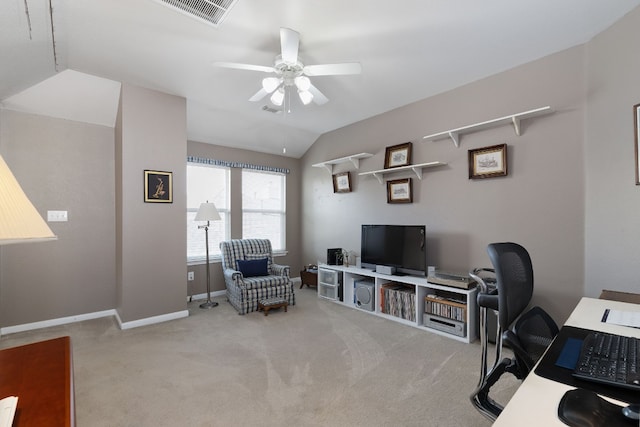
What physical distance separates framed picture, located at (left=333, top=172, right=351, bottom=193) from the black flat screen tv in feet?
2.67

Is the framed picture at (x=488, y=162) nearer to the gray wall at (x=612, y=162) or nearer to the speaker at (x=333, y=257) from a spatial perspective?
the gray wall at (x=612, y=162)

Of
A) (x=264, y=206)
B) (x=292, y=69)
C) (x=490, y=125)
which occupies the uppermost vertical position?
(x=292, y=69)

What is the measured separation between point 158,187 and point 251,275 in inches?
66.9

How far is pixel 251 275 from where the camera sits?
4254mm

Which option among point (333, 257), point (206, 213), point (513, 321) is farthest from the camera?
point (333, 257)

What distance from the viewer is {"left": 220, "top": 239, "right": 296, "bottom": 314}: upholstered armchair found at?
384 centimetres

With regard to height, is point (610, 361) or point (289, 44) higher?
point (289, 44)

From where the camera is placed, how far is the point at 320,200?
526cm

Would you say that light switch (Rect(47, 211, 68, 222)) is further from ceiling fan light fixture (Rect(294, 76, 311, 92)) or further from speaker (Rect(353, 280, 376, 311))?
speaker (Rect(353, 280, 376, 311))

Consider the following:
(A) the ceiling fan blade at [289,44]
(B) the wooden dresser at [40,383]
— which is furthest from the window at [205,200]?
(B) the wooden dresser at [40,383]

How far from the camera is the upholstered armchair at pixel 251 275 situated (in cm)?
384

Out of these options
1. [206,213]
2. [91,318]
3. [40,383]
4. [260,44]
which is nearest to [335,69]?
[260,44]

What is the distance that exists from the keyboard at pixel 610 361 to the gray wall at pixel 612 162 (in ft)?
5.42

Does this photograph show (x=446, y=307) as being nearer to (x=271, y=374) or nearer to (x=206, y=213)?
(x=271, y=374)
